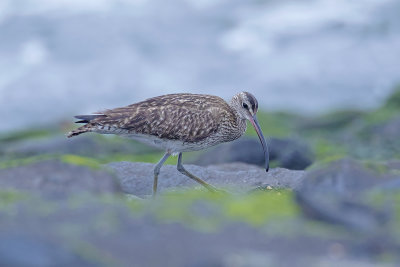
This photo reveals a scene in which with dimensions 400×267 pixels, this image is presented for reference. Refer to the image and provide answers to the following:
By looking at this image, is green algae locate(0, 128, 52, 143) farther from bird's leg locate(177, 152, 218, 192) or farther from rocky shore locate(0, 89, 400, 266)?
rocky shore locate(0, 89, 400, 266)

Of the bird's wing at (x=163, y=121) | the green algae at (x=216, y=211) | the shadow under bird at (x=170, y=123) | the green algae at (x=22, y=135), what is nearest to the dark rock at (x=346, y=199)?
the green algae at (x=216, y=211)

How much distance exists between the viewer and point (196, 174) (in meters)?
10.6

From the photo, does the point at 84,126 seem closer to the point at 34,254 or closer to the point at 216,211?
the point at 216,211

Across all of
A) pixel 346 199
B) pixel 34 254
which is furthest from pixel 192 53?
pixel 34 254

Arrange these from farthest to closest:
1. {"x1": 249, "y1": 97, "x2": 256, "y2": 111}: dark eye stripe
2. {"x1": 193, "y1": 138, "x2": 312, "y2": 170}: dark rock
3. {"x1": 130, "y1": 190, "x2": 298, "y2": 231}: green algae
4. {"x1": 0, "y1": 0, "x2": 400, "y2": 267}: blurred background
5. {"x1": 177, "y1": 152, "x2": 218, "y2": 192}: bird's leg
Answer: {"x1": 193, "y1": 138, "x2": 312, "y2": 170}: dark rock, {"x1": 249, "y1": 97, "x2": 256, "y2": 111}: dark eye stripe, {"x1": 177, "y1": 152, "x2": 218, "y2": 192}: bird's leg, {"x1": 130, "y1": 190, "x2": 298, "y2": 231}: green algae, {"x1": 0, "y1": 0, "x2": 400, "y2": 267}: blurred background

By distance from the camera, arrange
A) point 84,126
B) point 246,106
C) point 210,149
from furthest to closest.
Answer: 1. point 210,149
2. point 246,106
3. point 84,126

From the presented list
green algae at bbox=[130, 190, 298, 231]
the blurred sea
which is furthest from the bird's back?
the blurred sea

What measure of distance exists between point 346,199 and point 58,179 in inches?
111

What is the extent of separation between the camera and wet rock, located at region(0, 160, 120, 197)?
716cm

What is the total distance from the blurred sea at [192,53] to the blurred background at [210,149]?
66mm

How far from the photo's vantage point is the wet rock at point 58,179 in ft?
23.5

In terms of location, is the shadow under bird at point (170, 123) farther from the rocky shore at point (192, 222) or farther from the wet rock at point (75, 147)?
the wet rock at point (75, 147)

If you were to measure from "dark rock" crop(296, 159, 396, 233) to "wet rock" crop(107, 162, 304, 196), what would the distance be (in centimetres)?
219

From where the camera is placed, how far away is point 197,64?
25.8 meters
